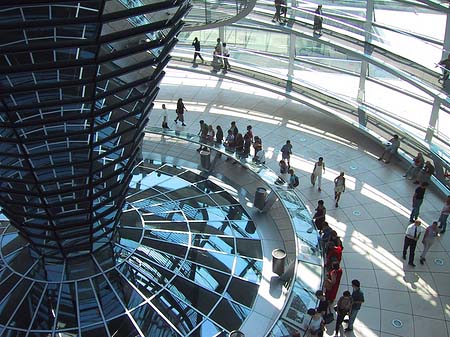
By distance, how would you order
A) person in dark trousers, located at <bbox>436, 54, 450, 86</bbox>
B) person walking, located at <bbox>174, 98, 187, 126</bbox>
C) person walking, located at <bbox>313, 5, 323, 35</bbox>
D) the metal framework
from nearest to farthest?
1. the metal framework
2. person in dark trousers, located at <bbox>436, 54, 450, 86</bbox>
3. person walking, located at <bbox>174, 98, 187, 126</bbox>
4. person walking, located at <bbox>313, 5, 323, 35</bbox>

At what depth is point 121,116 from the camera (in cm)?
1174

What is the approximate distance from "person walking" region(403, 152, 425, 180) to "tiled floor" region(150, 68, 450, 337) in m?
0.37

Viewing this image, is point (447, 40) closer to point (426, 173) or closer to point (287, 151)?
point (426, 173)

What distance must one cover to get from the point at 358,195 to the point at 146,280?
827cm

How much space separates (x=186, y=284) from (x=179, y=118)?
33.4 feet

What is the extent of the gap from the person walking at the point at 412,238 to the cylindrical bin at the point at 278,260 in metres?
3.50

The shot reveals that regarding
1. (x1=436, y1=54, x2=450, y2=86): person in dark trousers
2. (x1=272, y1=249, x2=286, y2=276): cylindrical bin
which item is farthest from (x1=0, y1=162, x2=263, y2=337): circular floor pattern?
(x1=436, y1=54, x2=450, y2=86): person in dark trousers

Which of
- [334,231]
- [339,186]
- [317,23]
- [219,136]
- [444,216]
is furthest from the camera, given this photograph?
[317,23]

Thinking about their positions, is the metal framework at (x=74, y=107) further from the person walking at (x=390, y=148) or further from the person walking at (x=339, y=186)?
the person walking at (x=390, y=148)

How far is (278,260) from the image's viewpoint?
46.2 ft

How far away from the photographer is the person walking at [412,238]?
1438 centimetres

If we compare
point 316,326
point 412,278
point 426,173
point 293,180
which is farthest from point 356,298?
point 426,173

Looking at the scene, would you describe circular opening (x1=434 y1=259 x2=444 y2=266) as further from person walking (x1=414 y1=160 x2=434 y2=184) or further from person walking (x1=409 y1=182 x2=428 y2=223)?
person walking (x1=414 y1=160 x2=434 y2=184)

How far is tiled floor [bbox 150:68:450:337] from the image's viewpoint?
1354cm
